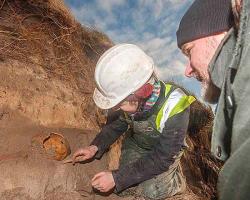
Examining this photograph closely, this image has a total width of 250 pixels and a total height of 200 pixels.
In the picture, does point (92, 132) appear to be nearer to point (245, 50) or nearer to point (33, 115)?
point (33, 115)

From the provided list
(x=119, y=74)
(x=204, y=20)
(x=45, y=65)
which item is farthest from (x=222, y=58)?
(x=45, y=65)

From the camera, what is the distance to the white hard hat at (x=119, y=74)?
10.9 feet

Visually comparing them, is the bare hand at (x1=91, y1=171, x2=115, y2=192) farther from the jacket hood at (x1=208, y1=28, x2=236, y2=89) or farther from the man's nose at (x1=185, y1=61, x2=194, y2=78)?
the jacket hood at (x1=208, y1=28, x2=236, y2=89)

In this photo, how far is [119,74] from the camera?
332 cm

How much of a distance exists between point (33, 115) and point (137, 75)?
1517 mm

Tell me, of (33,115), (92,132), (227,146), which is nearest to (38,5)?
(33,115)

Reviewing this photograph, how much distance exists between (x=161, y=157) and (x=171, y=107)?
48 centimetres

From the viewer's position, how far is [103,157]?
4.19m

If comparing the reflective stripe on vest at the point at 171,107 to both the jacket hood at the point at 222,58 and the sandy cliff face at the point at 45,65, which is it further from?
the jacket hood at the point at 222,58

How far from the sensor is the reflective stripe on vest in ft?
11.0

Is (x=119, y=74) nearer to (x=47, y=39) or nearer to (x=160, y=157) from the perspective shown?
(x=160, y=157)

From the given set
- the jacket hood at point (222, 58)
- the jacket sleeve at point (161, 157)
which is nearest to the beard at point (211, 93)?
the jacket hood at point (222, 58)

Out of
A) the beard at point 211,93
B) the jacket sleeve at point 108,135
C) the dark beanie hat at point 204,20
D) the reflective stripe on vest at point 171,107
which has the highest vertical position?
the dark beanie hat at point 204,20

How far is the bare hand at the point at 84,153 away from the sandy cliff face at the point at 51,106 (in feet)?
0.31
